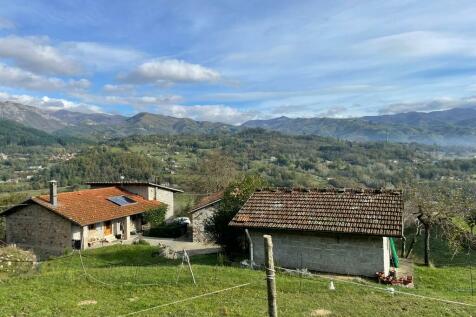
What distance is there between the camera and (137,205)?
136 ft

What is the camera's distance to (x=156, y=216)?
42281 mm

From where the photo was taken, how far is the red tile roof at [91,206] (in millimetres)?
33344

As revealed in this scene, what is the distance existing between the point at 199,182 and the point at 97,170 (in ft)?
298

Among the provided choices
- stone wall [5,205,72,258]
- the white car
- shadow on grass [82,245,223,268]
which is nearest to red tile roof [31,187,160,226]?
stone wall [5,205,72,258]

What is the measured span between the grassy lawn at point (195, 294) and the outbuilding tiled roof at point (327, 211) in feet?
10.7

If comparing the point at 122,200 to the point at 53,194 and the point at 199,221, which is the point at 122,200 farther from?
the point at 199,221

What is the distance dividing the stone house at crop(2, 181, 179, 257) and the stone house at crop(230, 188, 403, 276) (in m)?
17.8

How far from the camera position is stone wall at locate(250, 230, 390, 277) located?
1847 centimetres

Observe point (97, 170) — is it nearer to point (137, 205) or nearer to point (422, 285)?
point (137, 205)

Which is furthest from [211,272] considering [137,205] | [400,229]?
[137,205]

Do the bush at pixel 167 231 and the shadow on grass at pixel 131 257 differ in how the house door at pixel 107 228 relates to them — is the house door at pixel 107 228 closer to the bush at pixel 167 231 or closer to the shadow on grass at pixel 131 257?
the shadow on grass at pixel 131 257

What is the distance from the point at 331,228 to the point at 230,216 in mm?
7621

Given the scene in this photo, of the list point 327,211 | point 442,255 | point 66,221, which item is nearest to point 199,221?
point 66,221

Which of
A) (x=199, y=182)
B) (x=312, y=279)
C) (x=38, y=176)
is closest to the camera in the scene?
(x=312, y=279)
